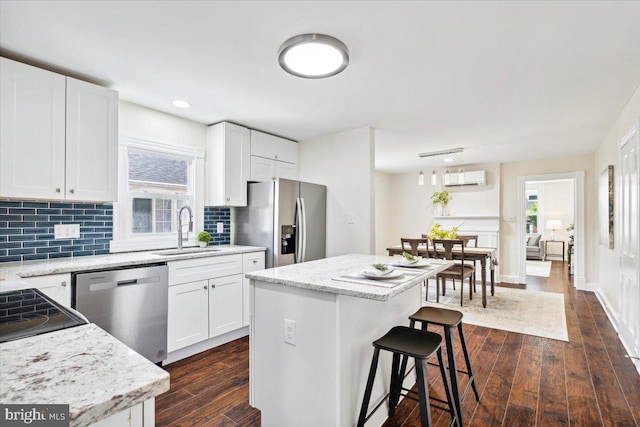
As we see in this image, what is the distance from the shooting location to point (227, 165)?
3600 mm

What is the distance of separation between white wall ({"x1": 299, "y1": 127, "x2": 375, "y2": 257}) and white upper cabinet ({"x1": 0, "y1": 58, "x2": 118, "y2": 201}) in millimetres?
2397

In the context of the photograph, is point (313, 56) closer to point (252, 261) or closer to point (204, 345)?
point (252, 261)

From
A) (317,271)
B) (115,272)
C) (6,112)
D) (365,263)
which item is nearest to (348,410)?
(317,271)

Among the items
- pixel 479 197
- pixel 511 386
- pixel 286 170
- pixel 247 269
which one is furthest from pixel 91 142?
pixel 479 197

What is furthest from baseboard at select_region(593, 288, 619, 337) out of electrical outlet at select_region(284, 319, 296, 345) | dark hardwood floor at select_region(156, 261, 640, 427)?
electrical outlet at select_region(284, 319, 296, 345)

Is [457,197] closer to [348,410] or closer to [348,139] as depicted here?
[348,139]

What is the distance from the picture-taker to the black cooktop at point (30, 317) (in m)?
0.88

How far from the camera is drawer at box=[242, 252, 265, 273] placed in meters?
3.36

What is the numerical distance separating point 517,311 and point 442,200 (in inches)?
118

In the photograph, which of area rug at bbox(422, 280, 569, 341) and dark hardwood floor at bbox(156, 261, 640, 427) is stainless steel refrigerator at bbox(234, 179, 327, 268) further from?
area rug at bbox(422, 280, 569, 341)

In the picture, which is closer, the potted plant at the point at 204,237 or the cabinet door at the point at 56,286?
the cabinet door at the point at 56,286

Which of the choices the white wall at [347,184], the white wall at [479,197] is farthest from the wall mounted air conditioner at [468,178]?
the white wall at [347,184]

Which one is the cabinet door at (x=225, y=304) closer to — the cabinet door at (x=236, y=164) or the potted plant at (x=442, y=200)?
the cabinet door at (x=236, y=164)

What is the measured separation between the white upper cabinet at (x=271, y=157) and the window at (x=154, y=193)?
657 mm
